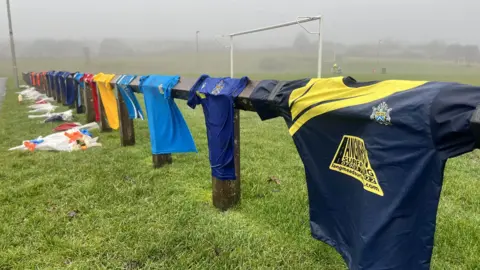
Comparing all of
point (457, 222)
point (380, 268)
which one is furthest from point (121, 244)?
point (457, 222)

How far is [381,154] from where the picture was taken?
64.3 inches

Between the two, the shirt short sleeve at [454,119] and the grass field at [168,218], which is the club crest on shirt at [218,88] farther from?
the shirt short sleeve at [454,119]

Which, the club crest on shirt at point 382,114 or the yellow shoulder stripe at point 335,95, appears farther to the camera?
the yellow shoulder stripe at point 335,95

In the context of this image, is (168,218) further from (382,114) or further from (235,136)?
(382,114)

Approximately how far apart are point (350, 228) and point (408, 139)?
2.12ft

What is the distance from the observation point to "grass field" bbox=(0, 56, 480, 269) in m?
2.59

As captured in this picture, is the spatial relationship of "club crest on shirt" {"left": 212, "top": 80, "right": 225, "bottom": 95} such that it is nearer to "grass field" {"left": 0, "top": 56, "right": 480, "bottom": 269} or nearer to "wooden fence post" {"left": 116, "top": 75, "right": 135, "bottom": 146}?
"grass field" {"left": 0, "top": 56, "right": 480, "bottom": 269}

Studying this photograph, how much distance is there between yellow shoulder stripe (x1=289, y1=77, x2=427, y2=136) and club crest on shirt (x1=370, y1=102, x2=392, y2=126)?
57mm

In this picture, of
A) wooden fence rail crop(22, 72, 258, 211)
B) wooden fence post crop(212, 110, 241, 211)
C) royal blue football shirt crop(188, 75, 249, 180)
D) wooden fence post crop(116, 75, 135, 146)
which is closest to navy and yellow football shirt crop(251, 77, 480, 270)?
wooden fence rail crop(22, 72, 258, 211)

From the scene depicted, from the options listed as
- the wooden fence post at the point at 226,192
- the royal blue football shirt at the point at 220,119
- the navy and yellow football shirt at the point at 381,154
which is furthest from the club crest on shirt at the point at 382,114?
the wooden fence post at the point at 226,192

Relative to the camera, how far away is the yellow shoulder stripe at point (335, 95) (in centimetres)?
169

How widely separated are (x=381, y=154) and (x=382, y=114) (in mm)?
178

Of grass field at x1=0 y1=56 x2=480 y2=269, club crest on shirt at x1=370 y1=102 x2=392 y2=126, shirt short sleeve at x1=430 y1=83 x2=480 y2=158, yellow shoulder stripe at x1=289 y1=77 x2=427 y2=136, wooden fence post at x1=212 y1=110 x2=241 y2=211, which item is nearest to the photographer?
shirt short sleeve at x1=430 y1=83 x2=480 y2=158

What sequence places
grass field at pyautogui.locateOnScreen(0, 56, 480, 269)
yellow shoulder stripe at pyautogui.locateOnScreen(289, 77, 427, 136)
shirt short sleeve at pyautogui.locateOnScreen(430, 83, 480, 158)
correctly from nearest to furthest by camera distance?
shirt short sleeve at pyautogui.locateOnScreen(430, 83, 480, 158), yellow shoulder stripe at pyautogui.locateOnScreen(289, 77, 427, 136), grass field at pyautogui.locateOnScreen(0, 56, 480, 269)
